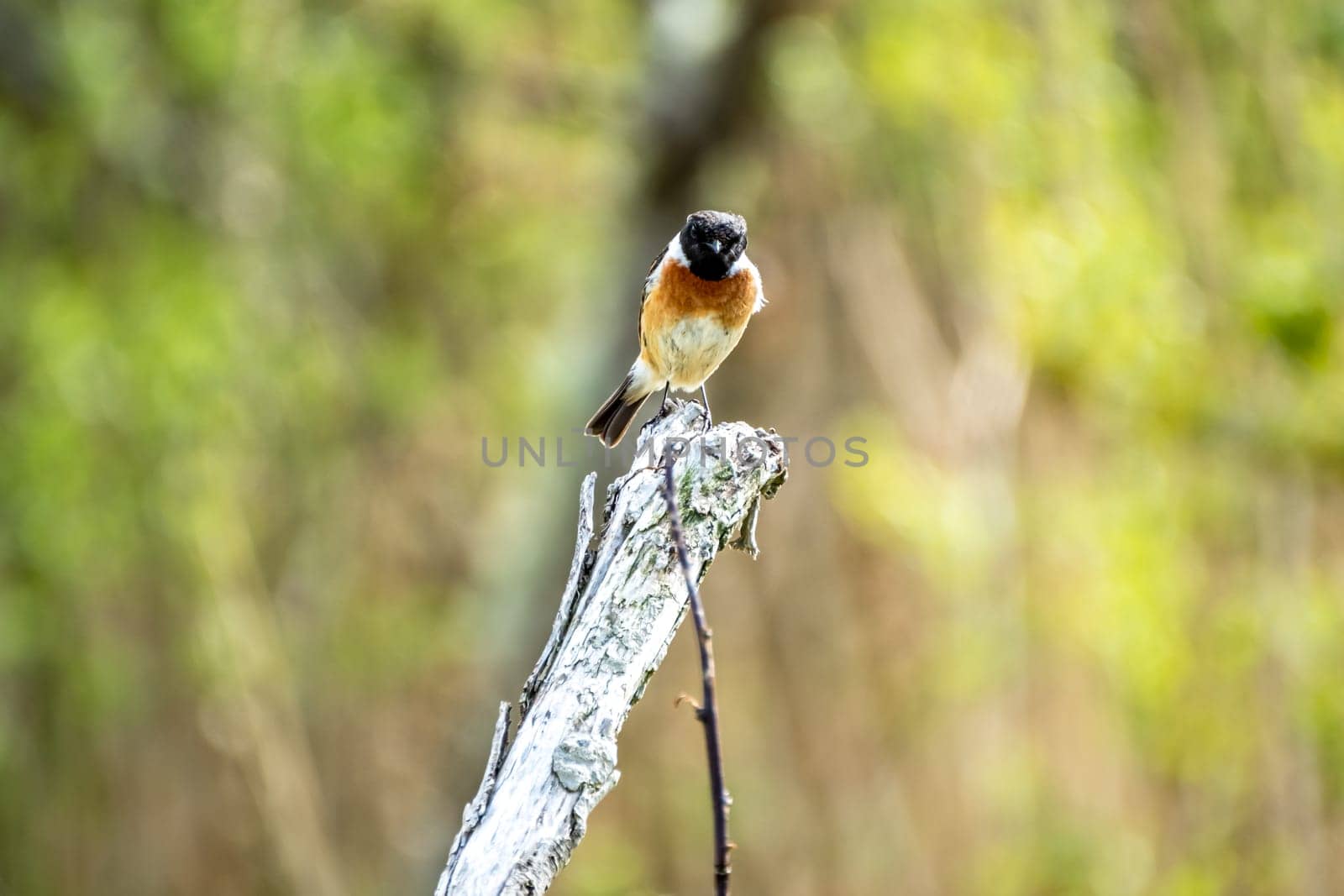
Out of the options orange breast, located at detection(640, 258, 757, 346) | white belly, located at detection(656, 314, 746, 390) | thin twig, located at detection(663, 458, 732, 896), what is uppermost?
orange breast, located at detection(640, 258, 757, 346)

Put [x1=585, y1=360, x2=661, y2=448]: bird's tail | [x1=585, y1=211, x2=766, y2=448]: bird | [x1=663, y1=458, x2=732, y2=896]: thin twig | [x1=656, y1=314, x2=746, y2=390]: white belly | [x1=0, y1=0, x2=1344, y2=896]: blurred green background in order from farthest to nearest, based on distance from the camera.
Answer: [x1=0, y1=0, x2=1344, y2=896]: blurred green background, [x1=585, y1=360, x2=661, y2=448]: bird's tail, [x1=656, y1=314, x2=746, y2=390]: white belly, [x1=585, y1=211, x2=766, y2=448]: bird, [x1=663, y1=458, x2=732, y2=896]: thin twig

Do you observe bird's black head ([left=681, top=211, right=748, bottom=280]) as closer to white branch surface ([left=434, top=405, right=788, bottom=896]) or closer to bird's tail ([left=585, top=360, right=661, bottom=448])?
bird's tail ([left=585, top=360, right=661, bottom=448])

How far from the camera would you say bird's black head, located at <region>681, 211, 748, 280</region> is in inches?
159

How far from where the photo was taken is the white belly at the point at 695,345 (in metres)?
4.50

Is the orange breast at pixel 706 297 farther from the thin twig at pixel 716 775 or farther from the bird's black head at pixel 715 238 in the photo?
the thin twig at pixel 716 775

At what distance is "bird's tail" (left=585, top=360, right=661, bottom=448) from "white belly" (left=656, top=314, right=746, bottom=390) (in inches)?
12.1

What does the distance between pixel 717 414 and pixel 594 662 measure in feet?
20.2

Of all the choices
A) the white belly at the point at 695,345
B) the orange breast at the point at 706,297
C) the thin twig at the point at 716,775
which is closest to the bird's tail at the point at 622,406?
the white belly at the point at 695,345

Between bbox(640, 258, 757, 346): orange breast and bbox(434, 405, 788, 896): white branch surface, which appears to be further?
bbox(640, 258, 757, 346): orange breast

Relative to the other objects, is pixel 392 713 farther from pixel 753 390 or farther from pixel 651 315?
pixel 651 315

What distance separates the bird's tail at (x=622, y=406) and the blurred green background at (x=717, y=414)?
174cm

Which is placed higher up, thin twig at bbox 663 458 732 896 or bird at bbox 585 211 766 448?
bird at bbox 585 211 766 448

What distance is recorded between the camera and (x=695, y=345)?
454cm

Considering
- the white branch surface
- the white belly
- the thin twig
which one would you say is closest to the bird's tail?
the white belly
